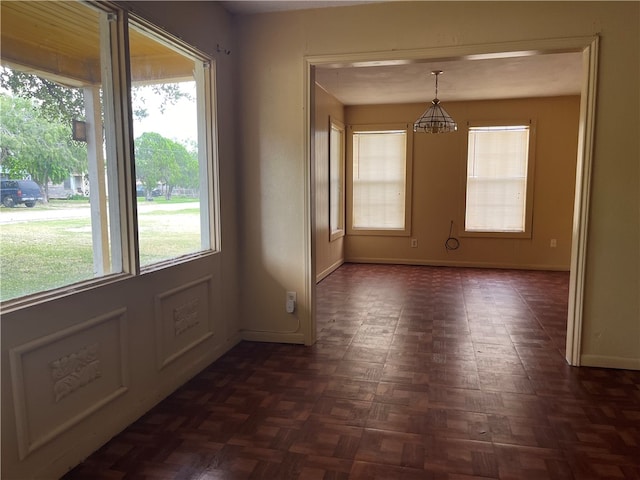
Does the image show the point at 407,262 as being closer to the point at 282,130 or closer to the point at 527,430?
the point at 282,130

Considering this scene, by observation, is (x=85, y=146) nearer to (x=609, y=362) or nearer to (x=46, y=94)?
(x=46, y=94)

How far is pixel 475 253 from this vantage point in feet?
22.5

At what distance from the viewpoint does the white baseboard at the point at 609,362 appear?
2.96m

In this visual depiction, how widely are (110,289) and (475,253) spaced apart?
5.85 m

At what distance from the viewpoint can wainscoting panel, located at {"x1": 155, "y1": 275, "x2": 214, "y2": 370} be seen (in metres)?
2.56

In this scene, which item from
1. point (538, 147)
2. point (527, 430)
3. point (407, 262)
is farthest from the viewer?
point (407, 262)

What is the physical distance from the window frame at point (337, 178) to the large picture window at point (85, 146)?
3.53 metres

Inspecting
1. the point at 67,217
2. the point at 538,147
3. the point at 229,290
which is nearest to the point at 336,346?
the point at 229,290

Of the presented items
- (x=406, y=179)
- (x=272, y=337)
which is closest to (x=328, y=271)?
(x=406, y=179)

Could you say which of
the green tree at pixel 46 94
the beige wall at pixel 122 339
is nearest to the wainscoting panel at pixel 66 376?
the beige wall at pixel 122 339

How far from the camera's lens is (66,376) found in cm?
190

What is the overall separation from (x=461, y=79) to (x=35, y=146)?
465 cm

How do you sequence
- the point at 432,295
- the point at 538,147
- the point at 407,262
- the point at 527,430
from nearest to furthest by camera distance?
the point at 527,430
the point at 432,295
the point at 538,147
the point at 407,262

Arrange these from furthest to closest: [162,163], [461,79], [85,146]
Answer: [461,79] → [162,163] → [85,146]
